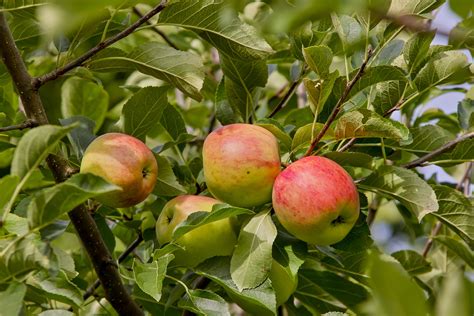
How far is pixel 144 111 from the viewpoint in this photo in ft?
4.99

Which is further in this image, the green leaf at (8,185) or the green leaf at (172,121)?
the green leaf at (172,121)

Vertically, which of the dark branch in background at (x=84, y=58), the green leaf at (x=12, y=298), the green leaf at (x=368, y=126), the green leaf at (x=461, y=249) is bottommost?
the green leaf at (x=461, y=249)

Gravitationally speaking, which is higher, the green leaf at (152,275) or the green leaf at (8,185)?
the green leaf at (8,185)

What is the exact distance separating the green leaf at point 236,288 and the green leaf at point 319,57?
0.38 m

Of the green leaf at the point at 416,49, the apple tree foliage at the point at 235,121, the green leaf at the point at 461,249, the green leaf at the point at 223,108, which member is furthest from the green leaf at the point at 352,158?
the green leaf at the point at 461,249

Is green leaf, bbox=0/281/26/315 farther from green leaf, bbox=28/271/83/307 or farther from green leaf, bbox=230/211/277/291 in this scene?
green leaf, bbox=230/211/277/291

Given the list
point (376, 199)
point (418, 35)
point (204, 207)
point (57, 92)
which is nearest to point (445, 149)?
point (418, 35)

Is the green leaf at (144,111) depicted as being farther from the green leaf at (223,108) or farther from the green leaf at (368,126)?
the green leaf at (368,126)

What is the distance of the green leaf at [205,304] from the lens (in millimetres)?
1229

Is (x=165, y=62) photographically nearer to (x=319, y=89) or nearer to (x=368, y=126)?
(x=319, y=89)

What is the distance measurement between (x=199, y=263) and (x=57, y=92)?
90 centimetres

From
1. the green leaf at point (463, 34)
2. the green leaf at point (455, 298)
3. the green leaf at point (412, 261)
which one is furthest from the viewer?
the green leaf at point (412, 261)

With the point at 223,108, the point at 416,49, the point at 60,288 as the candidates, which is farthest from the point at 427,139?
the point at 60,288

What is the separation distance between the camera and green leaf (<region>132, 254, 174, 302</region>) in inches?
46.8
